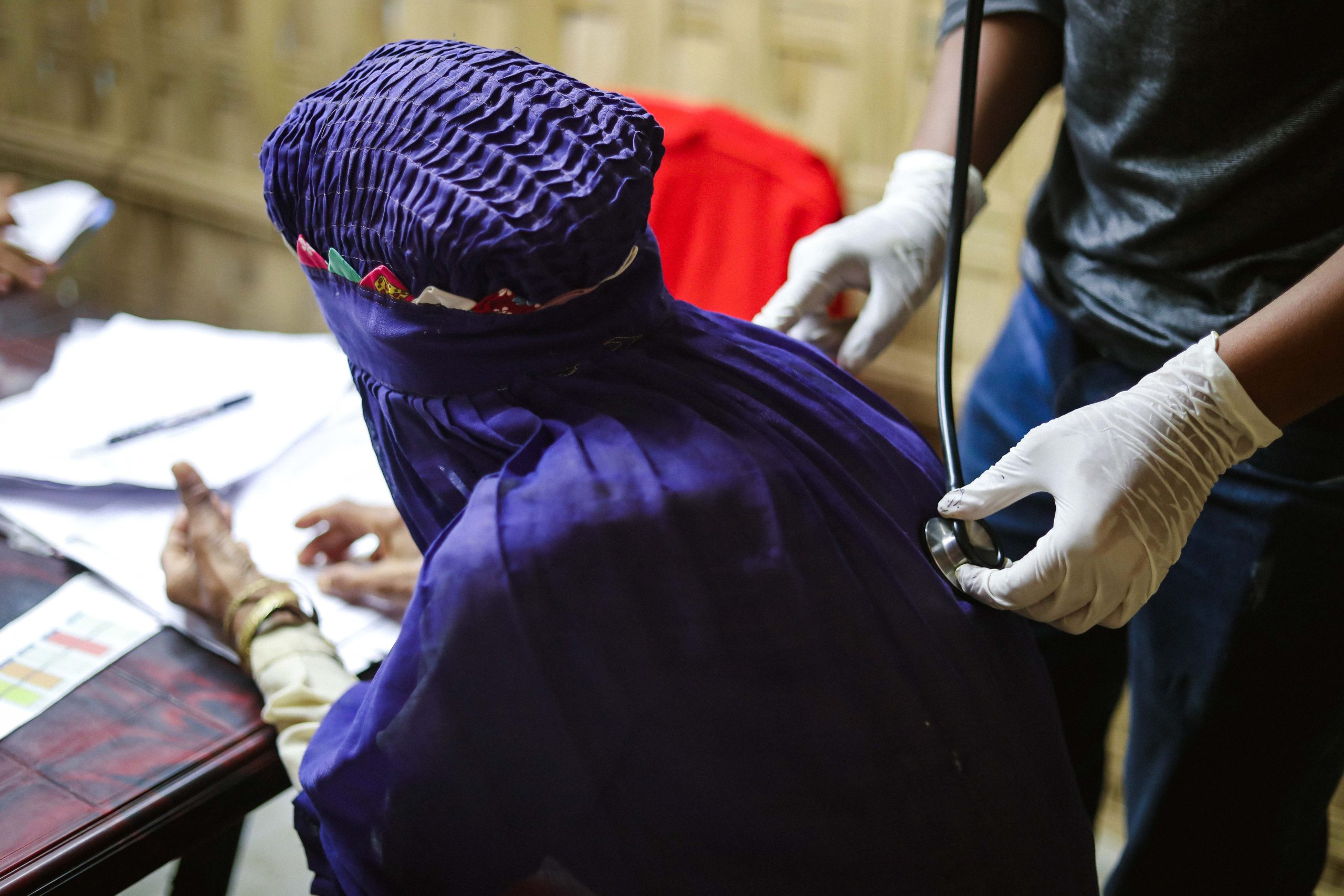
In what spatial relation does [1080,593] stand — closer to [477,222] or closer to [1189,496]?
[1189,496]

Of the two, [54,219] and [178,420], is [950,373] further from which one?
[54,219]

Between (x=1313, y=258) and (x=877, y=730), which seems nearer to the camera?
(x=877, y=730)

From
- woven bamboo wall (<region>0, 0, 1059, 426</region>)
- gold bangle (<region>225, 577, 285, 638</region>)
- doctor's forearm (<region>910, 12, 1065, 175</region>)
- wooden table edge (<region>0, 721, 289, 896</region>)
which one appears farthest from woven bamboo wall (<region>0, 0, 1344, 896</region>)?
wooden table edge (<region>0, 721, 289, 896</region>)

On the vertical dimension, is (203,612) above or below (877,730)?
below

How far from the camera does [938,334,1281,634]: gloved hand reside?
69 cm

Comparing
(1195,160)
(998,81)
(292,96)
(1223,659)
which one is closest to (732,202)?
(998,81)

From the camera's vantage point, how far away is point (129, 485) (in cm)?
99

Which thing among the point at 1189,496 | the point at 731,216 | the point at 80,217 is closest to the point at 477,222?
the point at 1189,496

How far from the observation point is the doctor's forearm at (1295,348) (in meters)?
0.69

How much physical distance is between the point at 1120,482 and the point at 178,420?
90 cm

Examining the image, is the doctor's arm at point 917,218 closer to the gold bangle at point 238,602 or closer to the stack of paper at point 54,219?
the gold bangle at point 238,602

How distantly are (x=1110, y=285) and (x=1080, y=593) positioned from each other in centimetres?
38

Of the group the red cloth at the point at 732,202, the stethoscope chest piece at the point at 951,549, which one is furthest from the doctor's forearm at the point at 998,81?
the stethoscope chest piece at the point at 951,549

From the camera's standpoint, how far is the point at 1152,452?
70cm
